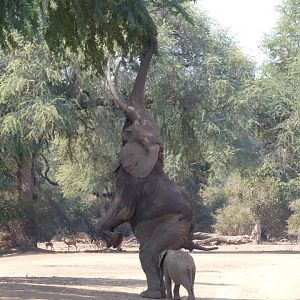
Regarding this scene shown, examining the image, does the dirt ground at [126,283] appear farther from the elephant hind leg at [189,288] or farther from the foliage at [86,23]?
the foliage at [86,23]

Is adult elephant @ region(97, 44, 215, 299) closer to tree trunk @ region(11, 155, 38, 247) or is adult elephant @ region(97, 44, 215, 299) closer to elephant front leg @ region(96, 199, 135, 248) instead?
elephant front leg @ region(96, 199, 135, 248)

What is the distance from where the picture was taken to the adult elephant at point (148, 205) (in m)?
13.6

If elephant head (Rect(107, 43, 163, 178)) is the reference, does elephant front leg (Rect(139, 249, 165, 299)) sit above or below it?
below

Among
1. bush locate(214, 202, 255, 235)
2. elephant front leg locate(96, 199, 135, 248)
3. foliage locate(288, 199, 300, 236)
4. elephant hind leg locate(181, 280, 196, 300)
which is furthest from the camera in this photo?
bush locate(214, 202, 255, 235)

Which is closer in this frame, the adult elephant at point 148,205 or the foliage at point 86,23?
the foliage at point 86,23

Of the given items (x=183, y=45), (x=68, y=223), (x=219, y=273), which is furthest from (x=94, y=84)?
(x=68, y=223)

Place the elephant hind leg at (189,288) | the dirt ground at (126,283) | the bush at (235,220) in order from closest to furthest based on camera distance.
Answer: the elephant hind leg at (189,288)
the dirt ground at (126,283)
the bush at (235,220)

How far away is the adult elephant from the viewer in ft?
44.5

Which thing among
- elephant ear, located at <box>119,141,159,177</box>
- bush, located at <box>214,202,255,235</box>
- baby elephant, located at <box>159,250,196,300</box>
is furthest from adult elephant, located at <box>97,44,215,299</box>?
bush, located at <box>214,202,255,235</box>

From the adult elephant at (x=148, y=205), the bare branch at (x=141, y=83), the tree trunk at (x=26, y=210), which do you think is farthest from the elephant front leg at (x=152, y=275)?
the tree trunk at (x=26, y=210)

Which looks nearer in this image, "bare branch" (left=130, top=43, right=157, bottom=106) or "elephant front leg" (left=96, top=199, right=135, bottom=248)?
"elephant front leg" (left=96, top=199, right=135, bottom=248)

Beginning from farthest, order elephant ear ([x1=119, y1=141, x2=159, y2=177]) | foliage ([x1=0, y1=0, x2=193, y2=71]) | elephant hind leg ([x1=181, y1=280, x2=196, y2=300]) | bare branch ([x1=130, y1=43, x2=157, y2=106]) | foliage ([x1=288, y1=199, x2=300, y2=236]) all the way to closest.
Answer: foliage ([x1=288, y1=199, x2=300, y2=236]), bare branch ([x1=130, y1=43, x2=157, y2=106]), elephant ear ([x1=119, y1=141, x2=159, y2=177]), elephant hind leg ([x1=181, y1=280, x2=196, y2=300]), foliage ([x1=0, y1=0, x2=193, y2=71])

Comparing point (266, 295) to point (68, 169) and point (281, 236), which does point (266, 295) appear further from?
point (281, 236)

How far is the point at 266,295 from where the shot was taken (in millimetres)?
15828
